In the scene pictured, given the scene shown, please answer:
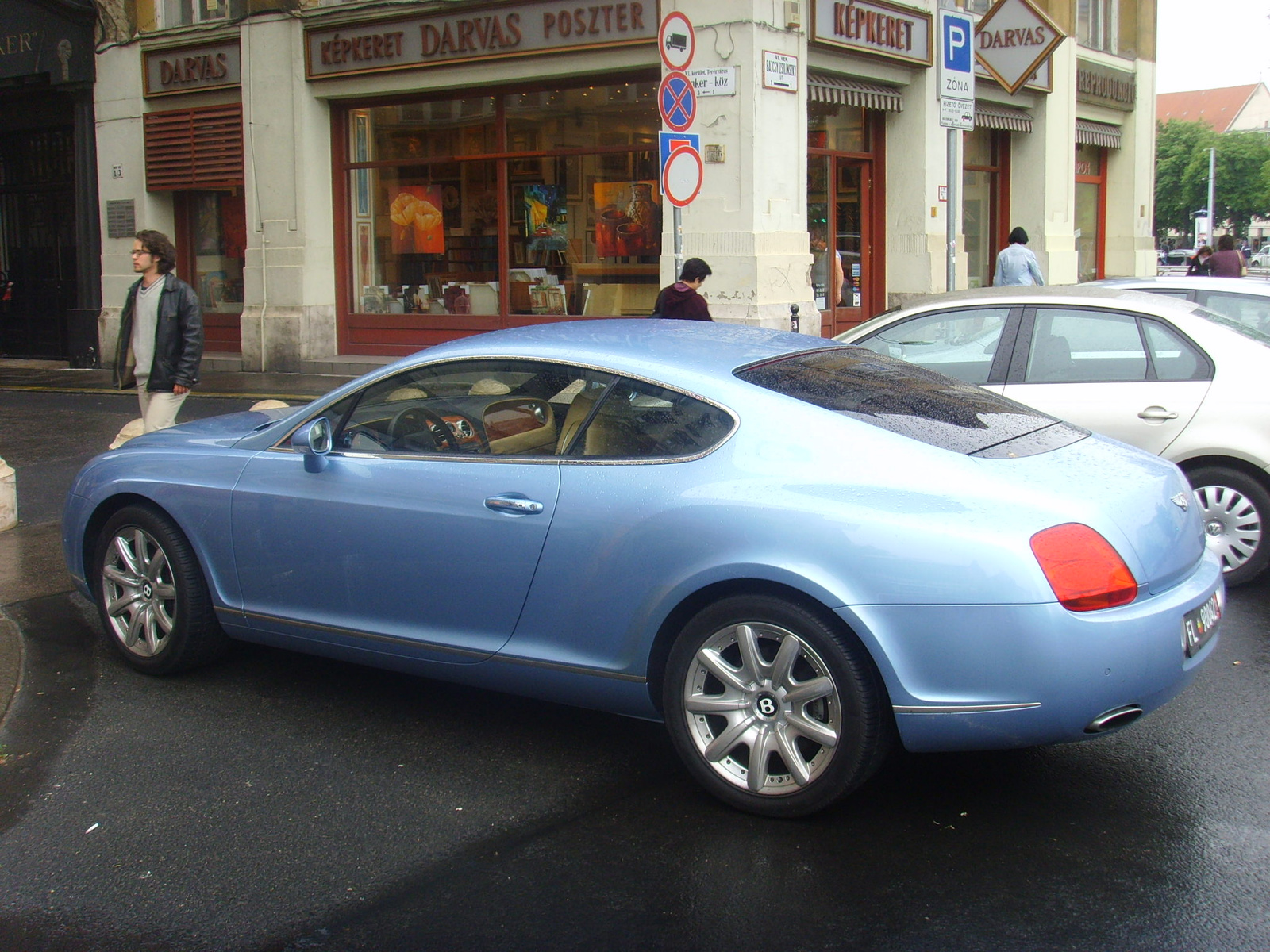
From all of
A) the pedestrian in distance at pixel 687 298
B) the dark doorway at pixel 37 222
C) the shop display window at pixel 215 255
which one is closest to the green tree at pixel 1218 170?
the shop display window at pixel 215 255

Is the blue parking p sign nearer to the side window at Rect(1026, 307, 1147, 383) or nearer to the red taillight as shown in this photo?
the side window at Rect(1026, 307, 1147, 383)

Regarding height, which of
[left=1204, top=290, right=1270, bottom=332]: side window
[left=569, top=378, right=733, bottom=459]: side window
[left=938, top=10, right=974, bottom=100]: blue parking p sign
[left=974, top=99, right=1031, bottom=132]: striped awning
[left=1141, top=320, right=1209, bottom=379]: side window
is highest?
[left=974, top=99, right=1031, bottom=132]: striped awning

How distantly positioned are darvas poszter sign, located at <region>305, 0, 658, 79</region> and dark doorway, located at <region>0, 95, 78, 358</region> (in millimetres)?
5321

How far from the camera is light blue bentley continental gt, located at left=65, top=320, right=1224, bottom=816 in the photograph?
3.73m

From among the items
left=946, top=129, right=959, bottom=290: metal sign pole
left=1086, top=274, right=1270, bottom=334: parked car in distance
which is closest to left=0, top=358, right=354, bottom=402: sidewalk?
left=946, top=129, right=959, bottom=290: metal sign pole

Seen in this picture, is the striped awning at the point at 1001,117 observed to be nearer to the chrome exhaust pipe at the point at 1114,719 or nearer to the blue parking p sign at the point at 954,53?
the blue parking p sign at the point at 954,53

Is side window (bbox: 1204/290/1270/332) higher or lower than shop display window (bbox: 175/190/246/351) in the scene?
lower

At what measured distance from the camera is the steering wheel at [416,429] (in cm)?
482

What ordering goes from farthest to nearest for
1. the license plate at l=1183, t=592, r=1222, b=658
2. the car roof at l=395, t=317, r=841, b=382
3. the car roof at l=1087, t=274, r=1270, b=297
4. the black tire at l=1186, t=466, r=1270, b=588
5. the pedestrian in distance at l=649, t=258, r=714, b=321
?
the pedestrian in distance at l=649, t=258, r=714, b=321
the car roof at l=1087, t=274, r=1270, b=297
the black tire at l=1186, t=466, r=1270, b=588
the car roof at l=395, t=317, r=841, b=382
the license plate at l=1183, t=592, r=1222, b=658

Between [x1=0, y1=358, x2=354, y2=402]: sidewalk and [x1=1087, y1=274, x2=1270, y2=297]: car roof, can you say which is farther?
[x1=0, y1=358, x2=354, y2=402]: sidewalk

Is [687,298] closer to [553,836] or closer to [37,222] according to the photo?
[553,836]

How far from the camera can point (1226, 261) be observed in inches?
690

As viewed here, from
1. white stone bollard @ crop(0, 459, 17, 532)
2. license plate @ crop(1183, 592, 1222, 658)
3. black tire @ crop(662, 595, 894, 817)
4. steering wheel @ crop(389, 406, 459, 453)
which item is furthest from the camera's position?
white stone bollard @ crop(0, 459, 17, 532)

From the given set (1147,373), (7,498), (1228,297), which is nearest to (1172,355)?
(1147,373)
